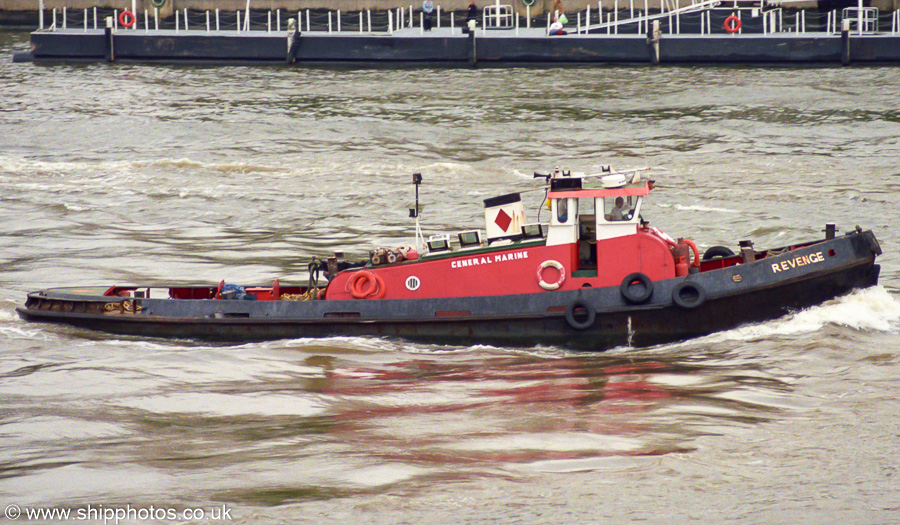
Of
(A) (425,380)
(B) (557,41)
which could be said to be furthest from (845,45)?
(A) (425,380)

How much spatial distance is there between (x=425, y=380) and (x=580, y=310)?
2.45 meters

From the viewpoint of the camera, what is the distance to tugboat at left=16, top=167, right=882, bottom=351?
12852 millimetres

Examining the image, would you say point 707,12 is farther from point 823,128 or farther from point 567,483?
point 567,483

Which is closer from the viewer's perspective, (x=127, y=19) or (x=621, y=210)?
(x=621, y=210)

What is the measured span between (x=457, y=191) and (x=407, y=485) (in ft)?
48.3

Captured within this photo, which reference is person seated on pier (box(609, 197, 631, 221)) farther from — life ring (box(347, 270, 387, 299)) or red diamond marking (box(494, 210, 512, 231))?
life ring (box(347, 270, 387, 299))

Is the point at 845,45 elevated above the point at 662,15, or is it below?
below

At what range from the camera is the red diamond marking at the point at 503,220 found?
1313 cm

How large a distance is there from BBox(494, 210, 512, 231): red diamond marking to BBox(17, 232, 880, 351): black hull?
96cm

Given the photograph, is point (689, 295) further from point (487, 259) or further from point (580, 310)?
point (487, 259)

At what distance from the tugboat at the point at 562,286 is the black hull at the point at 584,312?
0.6 inches

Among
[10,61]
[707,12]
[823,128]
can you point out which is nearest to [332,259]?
[823,128]

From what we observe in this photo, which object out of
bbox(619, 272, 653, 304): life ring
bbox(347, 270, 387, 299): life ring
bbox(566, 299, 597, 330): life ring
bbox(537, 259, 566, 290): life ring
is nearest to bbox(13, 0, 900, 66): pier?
bbox(347, 270, 387, 299): life ring

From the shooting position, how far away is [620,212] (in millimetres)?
12891
